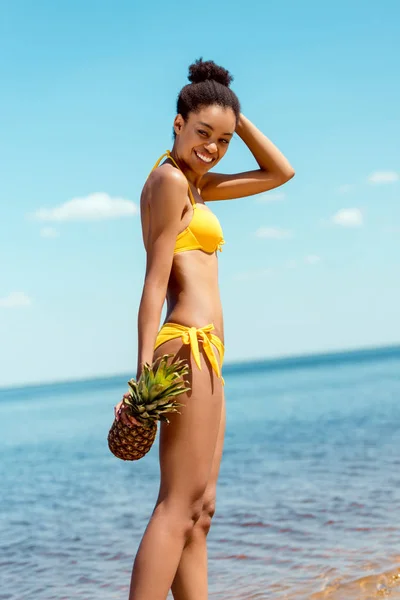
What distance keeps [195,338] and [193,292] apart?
21cm

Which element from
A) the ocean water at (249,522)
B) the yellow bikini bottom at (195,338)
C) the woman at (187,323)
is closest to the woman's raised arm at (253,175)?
the woman at (187,323)

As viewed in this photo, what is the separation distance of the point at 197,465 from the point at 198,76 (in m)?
1.68

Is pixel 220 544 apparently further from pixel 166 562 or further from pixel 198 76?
pixel 198 76

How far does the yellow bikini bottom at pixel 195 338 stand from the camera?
125 inches

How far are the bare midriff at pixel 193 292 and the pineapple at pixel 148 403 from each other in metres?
0.19

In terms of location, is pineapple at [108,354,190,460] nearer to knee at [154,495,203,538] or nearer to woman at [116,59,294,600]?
woman at [116,59,294,600]

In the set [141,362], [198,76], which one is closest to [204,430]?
[141,362]

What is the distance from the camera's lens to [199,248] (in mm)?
3357

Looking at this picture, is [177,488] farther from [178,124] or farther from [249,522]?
[249,522]

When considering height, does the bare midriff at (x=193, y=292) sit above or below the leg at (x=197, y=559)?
above

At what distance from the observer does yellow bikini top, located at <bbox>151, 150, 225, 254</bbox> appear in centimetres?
331

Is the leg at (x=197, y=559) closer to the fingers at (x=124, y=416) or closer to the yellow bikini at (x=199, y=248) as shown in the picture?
the yellow bikini at (x=199, y=248)

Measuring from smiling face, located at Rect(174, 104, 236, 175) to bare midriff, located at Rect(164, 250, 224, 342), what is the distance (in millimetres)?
408

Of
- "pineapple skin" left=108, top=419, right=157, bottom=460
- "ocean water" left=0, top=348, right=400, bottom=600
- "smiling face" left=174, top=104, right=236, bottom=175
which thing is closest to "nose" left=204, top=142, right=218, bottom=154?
"smiling face" left=174, top=104, right=236, bottom=175
